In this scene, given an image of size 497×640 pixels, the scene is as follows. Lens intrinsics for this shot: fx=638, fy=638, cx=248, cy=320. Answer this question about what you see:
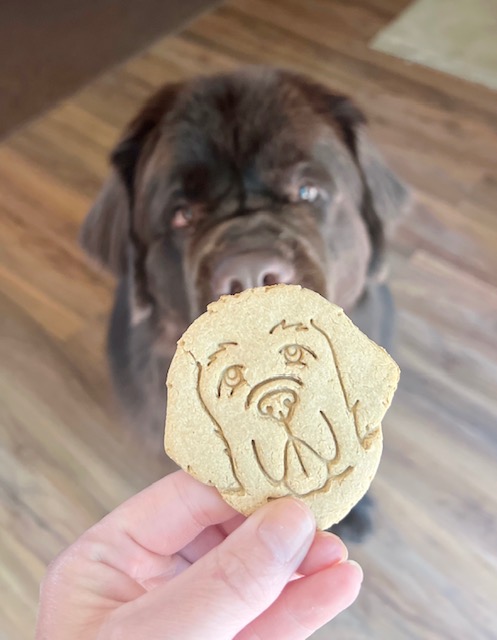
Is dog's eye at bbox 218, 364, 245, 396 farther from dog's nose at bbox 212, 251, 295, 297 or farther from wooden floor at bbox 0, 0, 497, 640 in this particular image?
wooden floor at bbox 0, 0, 497, 640

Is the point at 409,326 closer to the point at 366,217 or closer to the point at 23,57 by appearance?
the point at 366,217

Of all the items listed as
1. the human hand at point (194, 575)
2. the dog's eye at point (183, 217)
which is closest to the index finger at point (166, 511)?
the human hand at point (194, 575)

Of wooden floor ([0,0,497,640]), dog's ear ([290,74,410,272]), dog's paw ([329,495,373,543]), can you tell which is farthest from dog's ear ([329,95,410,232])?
dog's paw ([329,495,373,543])

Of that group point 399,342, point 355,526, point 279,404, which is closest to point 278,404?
point 279,404

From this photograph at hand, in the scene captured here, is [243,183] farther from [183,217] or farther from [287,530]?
[287,530]

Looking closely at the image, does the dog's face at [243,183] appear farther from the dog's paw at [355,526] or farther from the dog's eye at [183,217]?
the dog's paw at [355,526]
